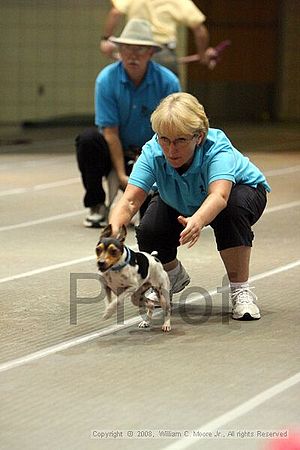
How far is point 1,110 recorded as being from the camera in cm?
1368

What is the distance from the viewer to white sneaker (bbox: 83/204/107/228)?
22.7ft

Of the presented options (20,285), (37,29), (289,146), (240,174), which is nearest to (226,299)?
(240,174)

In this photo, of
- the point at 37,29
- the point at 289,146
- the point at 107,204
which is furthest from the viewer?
the point at 37,29

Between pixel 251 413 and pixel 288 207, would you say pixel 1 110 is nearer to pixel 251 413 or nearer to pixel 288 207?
pixel 288 207

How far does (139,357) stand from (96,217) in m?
2.91

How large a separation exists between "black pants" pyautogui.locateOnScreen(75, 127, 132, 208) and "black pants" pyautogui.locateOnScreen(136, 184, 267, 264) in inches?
83.0

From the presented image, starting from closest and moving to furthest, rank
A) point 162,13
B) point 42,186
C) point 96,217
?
1. point 96,217
2. point 42,186
3. point 162,13

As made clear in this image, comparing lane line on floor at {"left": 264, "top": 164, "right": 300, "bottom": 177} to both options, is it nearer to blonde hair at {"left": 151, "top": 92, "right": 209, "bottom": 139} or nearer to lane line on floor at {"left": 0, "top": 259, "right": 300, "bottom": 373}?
lane line on floor at {"left": 0, "top": 259, "right": 300, "bottom": 373}

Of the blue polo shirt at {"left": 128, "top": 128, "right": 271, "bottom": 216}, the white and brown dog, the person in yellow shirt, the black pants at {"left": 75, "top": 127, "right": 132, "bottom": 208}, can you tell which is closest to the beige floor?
the white and brown dog

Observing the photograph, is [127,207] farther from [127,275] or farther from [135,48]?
[135,48]

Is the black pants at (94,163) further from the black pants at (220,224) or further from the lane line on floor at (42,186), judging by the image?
the black pants at (220,224)

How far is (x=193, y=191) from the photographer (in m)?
4.59

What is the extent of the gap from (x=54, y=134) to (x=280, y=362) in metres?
8.84

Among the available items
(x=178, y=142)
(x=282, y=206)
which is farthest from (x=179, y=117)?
(x=282, y=206)
